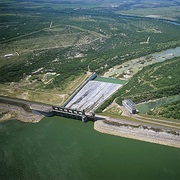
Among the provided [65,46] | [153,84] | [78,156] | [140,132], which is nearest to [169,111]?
[140,132]

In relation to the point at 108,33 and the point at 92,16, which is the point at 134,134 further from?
the point at 92,16

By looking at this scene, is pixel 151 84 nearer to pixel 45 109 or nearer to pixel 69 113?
pixel 69 113

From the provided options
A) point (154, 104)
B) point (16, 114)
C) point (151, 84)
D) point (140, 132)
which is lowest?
point (16, 114)

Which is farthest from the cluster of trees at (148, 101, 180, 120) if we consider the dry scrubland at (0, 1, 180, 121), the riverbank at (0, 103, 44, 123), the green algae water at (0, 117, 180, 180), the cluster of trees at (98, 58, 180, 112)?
the riverbank at (0, 103, 44, 123)

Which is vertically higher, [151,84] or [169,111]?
[151,84]

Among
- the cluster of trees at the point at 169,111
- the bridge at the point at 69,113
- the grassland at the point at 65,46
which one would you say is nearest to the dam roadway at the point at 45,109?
the bridge at the point at 69,113

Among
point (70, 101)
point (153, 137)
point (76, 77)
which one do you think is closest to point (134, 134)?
point (153, 137)

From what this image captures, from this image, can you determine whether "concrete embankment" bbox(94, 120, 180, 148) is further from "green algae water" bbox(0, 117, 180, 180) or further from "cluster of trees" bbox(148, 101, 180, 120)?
"cluster of trees" bbox(148, 101, 180, 120)
